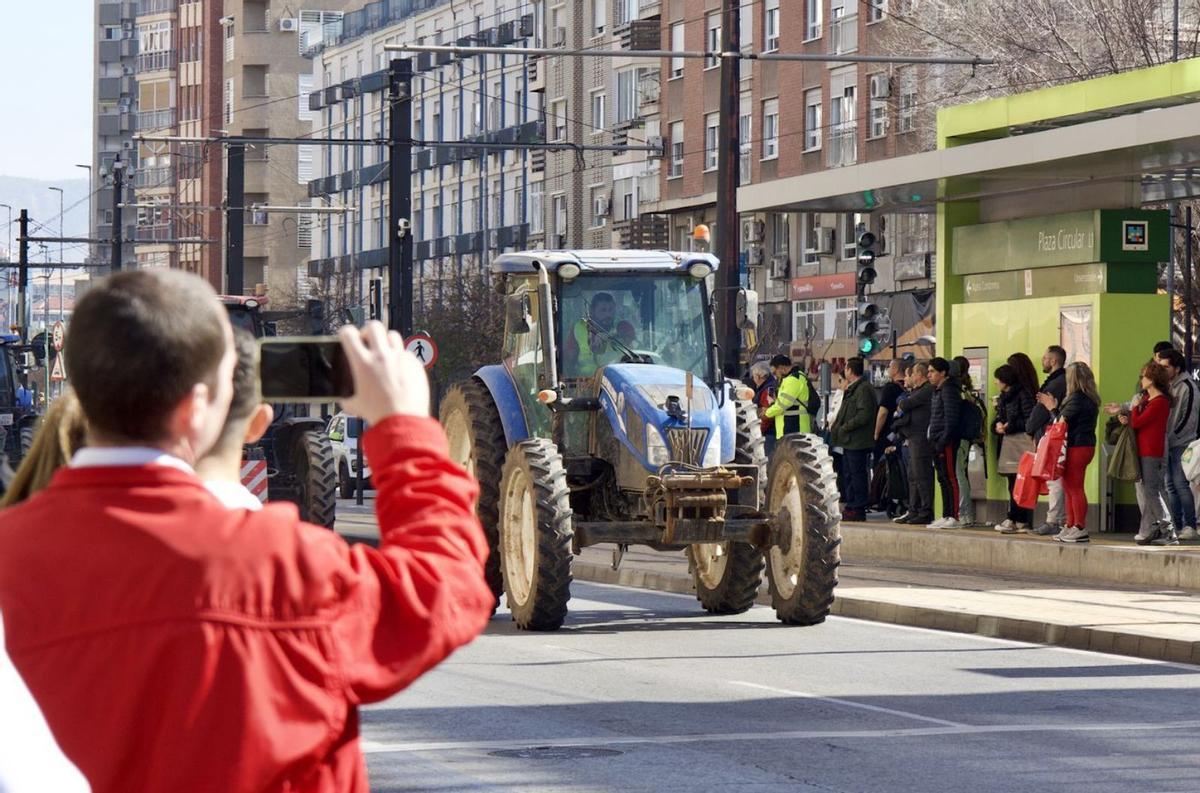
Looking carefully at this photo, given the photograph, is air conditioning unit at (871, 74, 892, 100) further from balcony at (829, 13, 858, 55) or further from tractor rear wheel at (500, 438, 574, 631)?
tractor rear wheel at (500, 438, 574, 631)

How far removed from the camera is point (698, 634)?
16156mm

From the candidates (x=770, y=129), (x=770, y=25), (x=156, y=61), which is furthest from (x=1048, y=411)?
(x=156, y=61)

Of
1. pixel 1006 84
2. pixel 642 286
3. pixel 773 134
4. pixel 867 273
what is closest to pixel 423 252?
pixel 773 134

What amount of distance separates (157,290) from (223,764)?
568 millimetres

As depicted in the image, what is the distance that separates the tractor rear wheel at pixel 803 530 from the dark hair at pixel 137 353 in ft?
42.5

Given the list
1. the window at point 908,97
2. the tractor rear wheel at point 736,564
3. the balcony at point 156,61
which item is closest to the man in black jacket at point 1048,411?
the tractor rear wheel at point 736,564

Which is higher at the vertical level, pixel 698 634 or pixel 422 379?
pixel 422 379

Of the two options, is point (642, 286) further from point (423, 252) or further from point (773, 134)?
point (423, 252)

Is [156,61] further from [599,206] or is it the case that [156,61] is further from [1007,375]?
[1007,375]

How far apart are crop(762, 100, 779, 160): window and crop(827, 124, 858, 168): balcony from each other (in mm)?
2776

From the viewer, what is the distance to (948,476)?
2475cm

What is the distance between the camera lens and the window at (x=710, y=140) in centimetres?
6103

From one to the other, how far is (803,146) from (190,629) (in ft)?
185

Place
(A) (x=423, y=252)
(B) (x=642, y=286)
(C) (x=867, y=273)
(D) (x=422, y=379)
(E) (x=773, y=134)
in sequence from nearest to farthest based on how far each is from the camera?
(D) (x=422, y=379)
(B) (x=642, y=286)
(C) (x=867, y=273)
(E) (x=773, y=134)
(A) (x=423, y=252)
